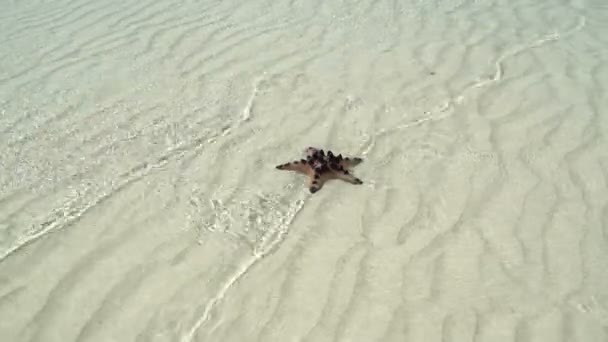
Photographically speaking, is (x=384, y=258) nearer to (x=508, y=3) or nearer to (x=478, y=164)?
(x=478, y=164)

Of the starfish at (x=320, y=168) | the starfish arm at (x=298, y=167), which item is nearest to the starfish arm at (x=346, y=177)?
the starfish at (x=320, y=168)

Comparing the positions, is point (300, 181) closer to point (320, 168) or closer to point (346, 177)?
point (320, 168)

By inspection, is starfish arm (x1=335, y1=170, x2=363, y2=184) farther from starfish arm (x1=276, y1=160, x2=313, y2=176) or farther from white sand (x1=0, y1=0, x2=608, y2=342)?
starfish arm (x1=276, y1=160, x2=313, y2=176)

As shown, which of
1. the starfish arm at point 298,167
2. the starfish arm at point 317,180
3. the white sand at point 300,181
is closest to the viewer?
the white sand at point 300,181

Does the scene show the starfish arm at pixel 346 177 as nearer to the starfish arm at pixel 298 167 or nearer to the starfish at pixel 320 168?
the starfish at pixel 320 168

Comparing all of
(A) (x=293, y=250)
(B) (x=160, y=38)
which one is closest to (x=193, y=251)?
(A) (x=293, y=250)

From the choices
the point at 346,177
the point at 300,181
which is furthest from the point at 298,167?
the point at 346,177
